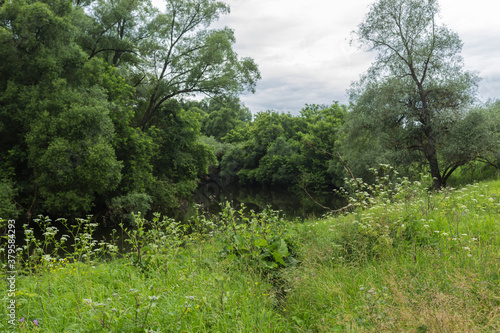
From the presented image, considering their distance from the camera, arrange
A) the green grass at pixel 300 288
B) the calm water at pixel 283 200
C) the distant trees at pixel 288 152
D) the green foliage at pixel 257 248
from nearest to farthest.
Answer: the green grass at pixel 300 288 → the green foliage at pixel 257 248 → the calm water at pixel 283 200 → the distant trees at pixel 288 152

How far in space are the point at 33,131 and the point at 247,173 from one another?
30066 mm

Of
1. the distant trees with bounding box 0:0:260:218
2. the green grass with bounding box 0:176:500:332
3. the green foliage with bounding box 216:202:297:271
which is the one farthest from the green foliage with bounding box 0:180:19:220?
the green foliage with bounding box 216:202:297:271

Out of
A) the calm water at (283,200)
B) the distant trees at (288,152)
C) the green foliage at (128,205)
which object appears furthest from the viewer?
the distant trees at (288,152)

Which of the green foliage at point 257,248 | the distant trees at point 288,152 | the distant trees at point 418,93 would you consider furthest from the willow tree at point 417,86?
the green foliage at point 257,248

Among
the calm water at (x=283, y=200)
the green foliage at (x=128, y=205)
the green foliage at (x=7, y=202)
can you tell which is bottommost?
the calm water at (x=283, y=200)

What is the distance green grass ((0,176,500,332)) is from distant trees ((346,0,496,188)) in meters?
13.7

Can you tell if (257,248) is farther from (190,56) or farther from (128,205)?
(190,56)

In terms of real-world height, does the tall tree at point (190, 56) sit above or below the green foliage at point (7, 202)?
above

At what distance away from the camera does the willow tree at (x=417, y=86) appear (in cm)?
1764

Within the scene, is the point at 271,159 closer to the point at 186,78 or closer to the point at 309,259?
the point at 186,78

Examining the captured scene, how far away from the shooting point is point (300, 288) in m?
3.85

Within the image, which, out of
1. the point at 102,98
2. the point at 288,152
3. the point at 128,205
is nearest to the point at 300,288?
the point at 128,205

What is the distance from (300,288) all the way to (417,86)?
18.3 meters

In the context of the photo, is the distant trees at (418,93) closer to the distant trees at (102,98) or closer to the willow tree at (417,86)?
the willow tree at (417,86)
